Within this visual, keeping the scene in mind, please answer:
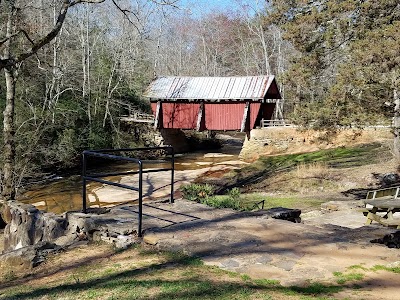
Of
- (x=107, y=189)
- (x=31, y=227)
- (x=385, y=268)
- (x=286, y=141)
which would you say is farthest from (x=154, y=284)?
(x=286, y=141)

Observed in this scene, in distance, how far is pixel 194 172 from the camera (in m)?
22.6

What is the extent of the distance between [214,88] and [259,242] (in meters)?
24.4

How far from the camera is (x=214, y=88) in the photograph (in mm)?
28562

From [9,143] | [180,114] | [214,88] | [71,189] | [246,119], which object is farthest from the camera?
[180,114]

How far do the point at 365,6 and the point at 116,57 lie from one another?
20.1m

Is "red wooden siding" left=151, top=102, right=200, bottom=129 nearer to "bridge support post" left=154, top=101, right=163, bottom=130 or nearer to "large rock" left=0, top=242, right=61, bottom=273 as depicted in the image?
"bridge support post" left=154, top=101, right=163, bottom=130

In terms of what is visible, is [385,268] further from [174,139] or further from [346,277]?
[174,139]

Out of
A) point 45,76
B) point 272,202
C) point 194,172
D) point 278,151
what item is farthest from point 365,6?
point 45,76

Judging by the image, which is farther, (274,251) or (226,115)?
(226,115)

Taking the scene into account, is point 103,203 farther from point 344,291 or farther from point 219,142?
point 219,142

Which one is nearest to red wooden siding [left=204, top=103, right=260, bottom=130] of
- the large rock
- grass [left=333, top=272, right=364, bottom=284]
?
the large rock

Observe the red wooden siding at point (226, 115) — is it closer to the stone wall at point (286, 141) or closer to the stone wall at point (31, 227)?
the stone wall at point (286, 141)

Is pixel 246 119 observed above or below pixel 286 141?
above

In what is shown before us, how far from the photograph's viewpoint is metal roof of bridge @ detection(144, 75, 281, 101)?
27.4 metres
